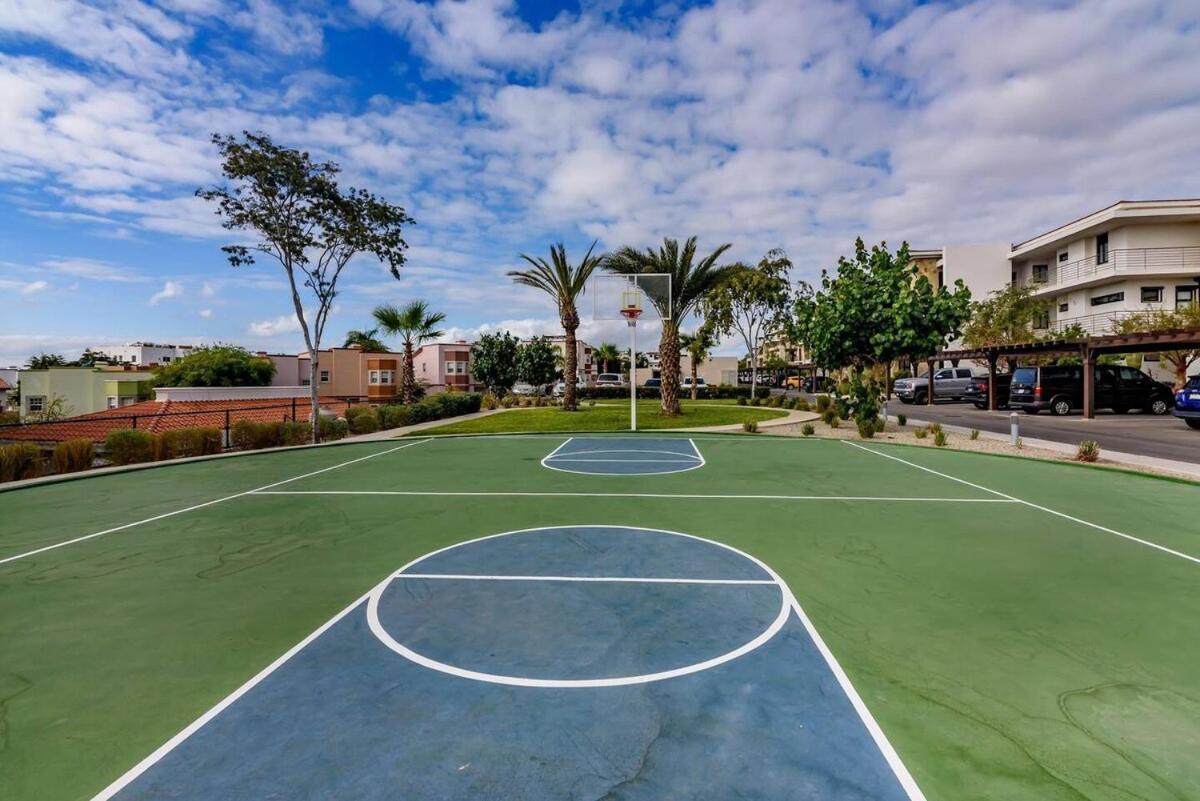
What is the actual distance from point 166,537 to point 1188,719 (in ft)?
32.3

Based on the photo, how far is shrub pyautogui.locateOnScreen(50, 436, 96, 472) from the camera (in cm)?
1241

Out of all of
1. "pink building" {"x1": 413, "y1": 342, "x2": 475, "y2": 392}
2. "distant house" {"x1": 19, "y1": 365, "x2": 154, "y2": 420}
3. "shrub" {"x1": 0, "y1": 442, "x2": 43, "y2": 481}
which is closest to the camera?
"shrub" {"x1": 0, "y1": 442, "x2": 43, "y2": 481}

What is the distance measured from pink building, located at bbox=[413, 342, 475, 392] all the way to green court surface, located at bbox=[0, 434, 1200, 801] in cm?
5012

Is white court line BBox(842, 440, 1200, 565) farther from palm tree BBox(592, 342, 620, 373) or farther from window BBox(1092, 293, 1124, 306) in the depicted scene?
palm tree BBox(592, 342, 620, 373)

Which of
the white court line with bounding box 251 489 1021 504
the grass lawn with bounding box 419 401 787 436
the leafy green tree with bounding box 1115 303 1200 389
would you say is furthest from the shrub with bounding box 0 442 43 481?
the leafy green tree with bounding box 1115 303 1200 389

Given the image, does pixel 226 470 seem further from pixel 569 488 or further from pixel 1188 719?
pixel 1188 719

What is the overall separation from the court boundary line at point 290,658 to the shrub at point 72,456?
1249 centimetres

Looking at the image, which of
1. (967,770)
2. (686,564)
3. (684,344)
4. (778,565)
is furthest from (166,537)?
(684,344)

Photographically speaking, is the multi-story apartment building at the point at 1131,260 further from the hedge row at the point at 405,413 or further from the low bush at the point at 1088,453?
the hedge row at the point at 405,413

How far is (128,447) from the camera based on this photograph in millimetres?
13648

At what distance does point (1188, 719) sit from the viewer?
3238 millimetres

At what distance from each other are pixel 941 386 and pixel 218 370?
50.8 metres

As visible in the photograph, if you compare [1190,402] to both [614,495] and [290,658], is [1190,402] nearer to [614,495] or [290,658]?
[614,495]

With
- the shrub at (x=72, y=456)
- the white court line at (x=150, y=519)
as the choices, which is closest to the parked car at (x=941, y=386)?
the white court line at (x=150, y=519)
